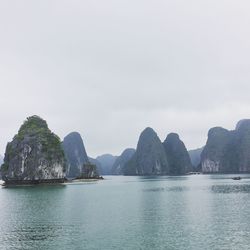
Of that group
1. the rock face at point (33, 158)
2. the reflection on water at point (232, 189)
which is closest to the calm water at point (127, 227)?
the reflection on water at point (232, 189)

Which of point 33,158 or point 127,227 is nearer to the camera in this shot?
point 127,227

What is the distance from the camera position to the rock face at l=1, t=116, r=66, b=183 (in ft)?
452

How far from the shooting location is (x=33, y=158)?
457 ft

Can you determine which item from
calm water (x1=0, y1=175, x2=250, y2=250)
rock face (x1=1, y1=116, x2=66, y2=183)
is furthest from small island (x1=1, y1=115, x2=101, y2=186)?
calm water (x1=0, y1=175, x2=250, y2=250)

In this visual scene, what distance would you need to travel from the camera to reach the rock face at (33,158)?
13762 centimetres

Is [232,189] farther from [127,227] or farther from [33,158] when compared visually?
[33,158]

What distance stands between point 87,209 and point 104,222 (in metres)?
13.4

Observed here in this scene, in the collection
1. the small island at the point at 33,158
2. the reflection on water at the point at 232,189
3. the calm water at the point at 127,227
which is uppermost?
the small island at the point at 33,158

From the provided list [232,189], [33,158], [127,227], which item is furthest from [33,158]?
[127,227]

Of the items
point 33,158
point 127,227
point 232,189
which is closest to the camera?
point 127,227

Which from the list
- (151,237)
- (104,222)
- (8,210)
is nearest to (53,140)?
(8,210)

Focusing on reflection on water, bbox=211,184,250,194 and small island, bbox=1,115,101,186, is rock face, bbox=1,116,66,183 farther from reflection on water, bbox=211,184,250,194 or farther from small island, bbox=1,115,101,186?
reflection on water, bbox=211,184,250,194

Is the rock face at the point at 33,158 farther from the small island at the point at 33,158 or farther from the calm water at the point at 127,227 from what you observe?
the calm water at the point at 127,227

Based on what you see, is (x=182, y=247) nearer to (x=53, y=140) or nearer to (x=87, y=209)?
(x=87, y=209)
